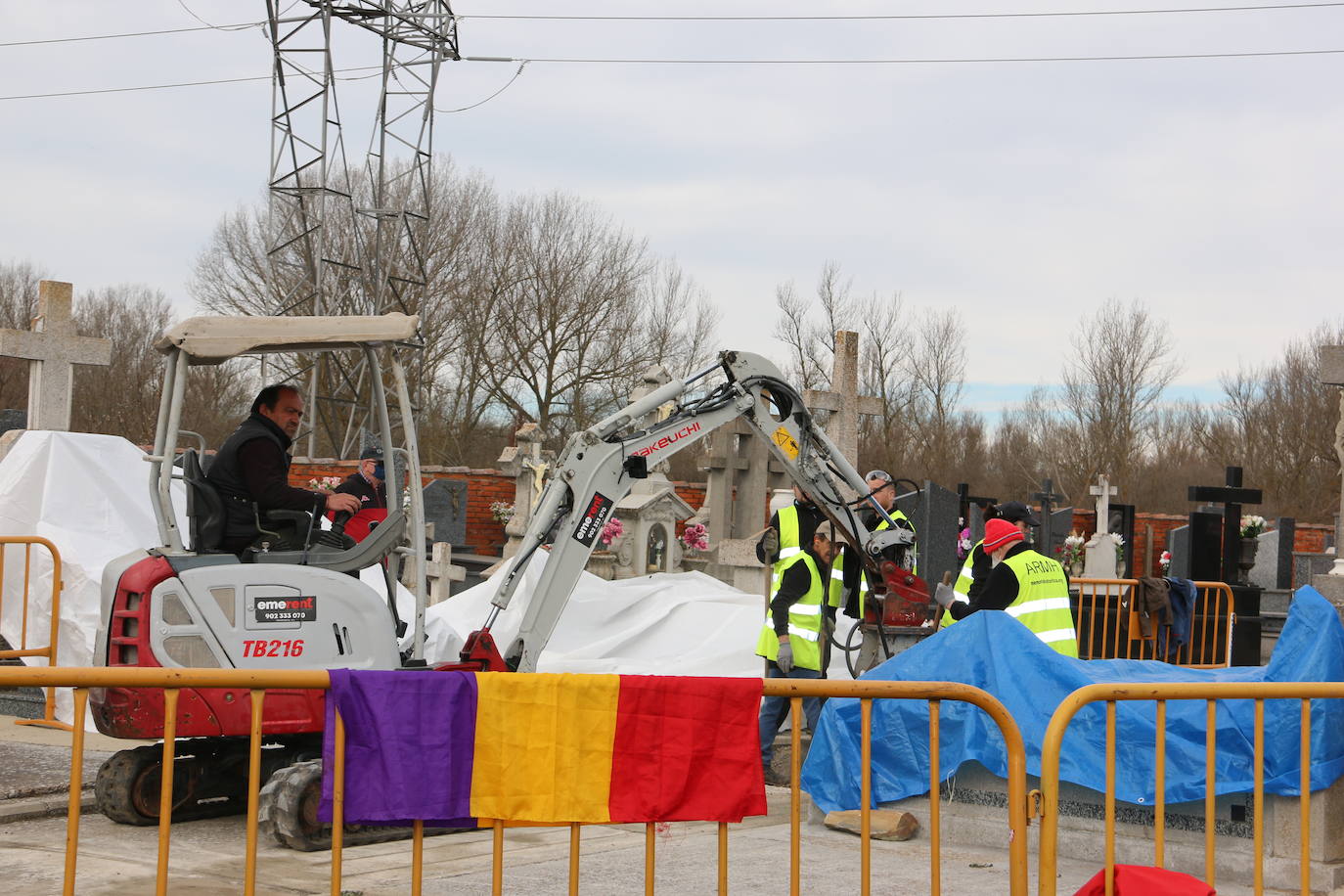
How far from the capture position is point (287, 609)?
6.87 meters

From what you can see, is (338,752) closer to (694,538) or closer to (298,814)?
(298,814)

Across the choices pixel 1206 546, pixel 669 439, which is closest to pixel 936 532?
pixel 1206 546

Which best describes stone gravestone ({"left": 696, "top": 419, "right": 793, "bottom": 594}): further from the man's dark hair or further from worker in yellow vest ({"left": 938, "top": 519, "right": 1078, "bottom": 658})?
the man's dark hair

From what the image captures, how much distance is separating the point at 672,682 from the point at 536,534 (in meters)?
3.92

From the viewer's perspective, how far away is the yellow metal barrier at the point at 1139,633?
13.6 metres

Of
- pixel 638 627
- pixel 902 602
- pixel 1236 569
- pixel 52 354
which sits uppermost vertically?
pixel 52 354

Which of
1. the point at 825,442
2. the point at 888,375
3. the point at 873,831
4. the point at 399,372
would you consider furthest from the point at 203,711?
the point at 888,375

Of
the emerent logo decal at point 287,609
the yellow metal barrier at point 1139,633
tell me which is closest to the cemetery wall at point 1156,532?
the yellow metal barrier at point 1139,633

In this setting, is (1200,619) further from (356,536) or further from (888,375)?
(888,375)

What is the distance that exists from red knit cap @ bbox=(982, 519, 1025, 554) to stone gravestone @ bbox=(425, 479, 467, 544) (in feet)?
49.4

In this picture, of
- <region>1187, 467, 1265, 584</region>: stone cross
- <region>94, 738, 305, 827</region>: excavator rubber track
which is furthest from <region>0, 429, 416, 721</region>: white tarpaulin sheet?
<region>1187, 467, 1265, 584</region>: stone cross

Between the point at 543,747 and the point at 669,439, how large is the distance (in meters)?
4.55

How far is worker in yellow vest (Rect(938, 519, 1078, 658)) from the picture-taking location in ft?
27.1

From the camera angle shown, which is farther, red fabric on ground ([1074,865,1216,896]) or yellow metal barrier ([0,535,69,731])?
yellow metal barrier ([0,535,69,731])
